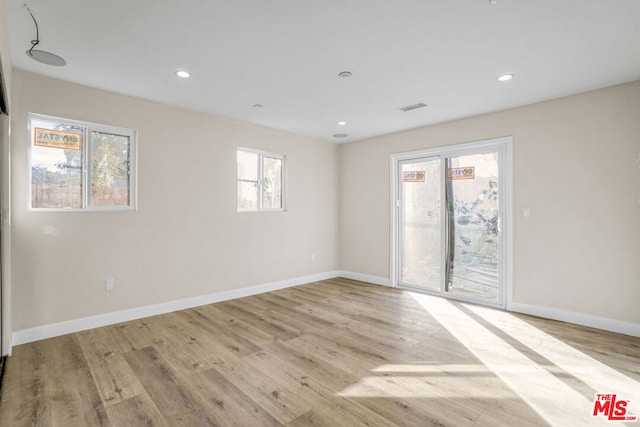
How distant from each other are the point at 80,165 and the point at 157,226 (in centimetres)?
104

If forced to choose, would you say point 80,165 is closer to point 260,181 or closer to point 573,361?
point 260,181

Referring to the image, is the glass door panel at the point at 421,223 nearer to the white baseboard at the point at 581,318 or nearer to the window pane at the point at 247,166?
the white baseboard at the point at 581,318

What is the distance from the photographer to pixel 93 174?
338 cm

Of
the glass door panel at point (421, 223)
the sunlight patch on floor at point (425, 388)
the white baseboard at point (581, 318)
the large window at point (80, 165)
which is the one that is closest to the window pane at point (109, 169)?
the large window at point (80, 165)

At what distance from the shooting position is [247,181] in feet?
15.7

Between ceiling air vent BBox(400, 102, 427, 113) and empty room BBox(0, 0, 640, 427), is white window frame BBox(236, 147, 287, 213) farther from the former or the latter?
ceiling air vent BBox(400, 102, 427, 113)

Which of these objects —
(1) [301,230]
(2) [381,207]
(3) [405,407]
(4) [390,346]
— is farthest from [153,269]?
(2) [381,207]

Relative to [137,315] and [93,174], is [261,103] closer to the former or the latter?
[93,174]

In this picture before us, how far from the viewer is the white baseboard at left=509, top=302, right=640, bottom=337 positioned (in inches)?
124

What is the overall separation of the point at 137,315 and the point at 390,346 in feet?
9.82

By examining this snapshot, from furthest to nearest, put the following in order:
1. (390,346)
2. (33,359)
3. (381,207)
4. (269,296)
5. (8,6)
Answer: (381,207) → (269,296) → (390,346) → (33,359) → (8,6)

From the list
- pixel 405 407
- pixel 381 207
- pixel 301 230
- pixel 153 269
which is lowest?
pixel 405 407

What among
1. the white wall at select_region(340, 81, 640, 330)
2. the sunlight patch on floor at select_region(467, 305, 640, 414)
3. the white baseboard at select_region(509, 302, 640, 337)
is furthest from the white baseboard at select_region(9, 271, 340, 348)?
the white wall at select_region(340, 81, 640, 330)

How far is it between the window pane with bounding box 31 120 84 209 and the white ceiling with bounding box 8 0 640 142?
561 millimetres
